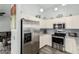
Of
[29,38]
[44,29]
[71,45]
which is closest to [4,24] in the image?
[29,38]

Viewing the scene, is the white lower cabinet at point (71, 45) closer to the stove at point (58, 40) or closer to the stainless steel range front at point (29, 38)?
the stove at point (58, 40)

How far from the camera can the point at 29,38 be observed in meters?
1.35

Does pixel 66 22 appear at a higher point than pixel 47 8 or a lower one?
lower

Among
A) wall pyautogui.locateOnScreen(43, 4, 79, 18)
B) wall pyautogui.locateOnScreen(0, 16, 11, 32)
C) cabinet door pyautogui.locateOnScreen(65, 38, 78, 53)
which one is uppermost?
wall pyautogui.locateOnScreen(43, 4, 79, 18)

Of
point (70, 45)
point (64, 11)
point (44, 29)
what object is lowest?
point (70, 45)

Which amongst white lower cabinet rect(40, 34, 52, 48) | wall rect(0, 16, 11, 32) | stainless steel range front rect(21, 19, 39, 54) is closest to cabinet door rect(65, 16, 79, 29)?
white lower cabinet rect(40, 34, 52, 48)

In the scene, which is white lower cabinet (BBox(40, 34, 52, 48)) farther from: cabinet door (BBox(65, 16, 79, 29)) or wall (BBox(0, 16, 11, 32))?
wall (BBox(0, 16, 11, 32))

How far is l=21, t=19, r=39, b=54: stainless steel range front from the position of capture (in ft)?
4.35

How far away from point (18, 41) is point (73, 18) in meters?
0.75

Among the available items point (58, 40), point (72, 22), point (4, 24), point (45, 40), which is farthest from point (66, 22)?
point (4, 24)

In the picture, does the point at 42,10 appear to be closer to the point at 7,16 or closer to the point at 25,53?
the point at 7,16

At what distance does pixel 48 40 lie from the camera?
1340 mm

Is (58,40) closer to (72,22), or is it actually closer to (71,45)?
(71,45)
